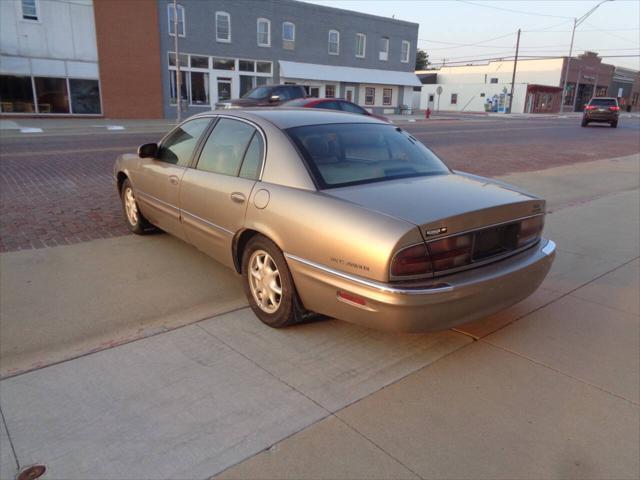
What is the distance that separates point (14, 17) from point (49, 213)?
76.0ft

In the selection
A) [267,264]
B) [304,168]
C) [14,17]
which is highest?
[14,17]

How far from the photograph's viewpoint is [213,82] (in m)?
32.7

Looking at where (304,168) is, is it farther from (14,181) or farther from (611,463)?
(14,181)

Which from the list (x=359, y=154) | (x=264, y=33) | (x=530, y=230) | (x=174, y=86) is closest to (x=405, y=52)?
(x=264, y=33)

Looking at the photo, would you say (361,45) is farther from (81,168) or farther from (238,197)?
(238,197)

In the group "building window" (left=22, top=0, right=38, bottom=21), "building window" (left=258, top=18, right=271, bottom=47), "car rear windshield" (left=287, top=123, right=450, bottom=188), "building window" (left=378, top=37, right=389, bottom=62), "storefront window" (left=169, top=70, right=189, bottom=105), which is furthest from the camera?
"building window" (left=378, top=37, right=389, bottom=62)

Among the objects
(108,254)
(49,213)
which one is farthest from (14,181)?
(108,254)

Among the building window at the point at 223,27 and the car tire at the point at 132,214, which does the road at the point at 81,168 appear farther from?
the building window at the point at 223,27

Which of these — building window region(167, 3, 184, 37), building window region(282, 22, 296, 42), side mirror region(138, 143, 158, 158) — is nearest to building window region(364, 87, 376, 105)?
building window region(282, 22, 296, 42)

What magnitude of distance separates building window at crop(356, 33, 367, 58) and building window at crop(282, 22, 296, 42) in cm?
627

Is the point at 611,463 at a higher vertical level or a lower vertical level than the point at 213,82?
lower

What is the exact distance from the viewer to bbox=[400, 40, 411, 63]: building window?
141 feet

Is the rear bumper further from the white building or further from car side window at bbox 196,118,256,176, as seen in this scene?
the white building

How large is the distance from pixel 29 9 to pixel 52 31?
1.31 metres
